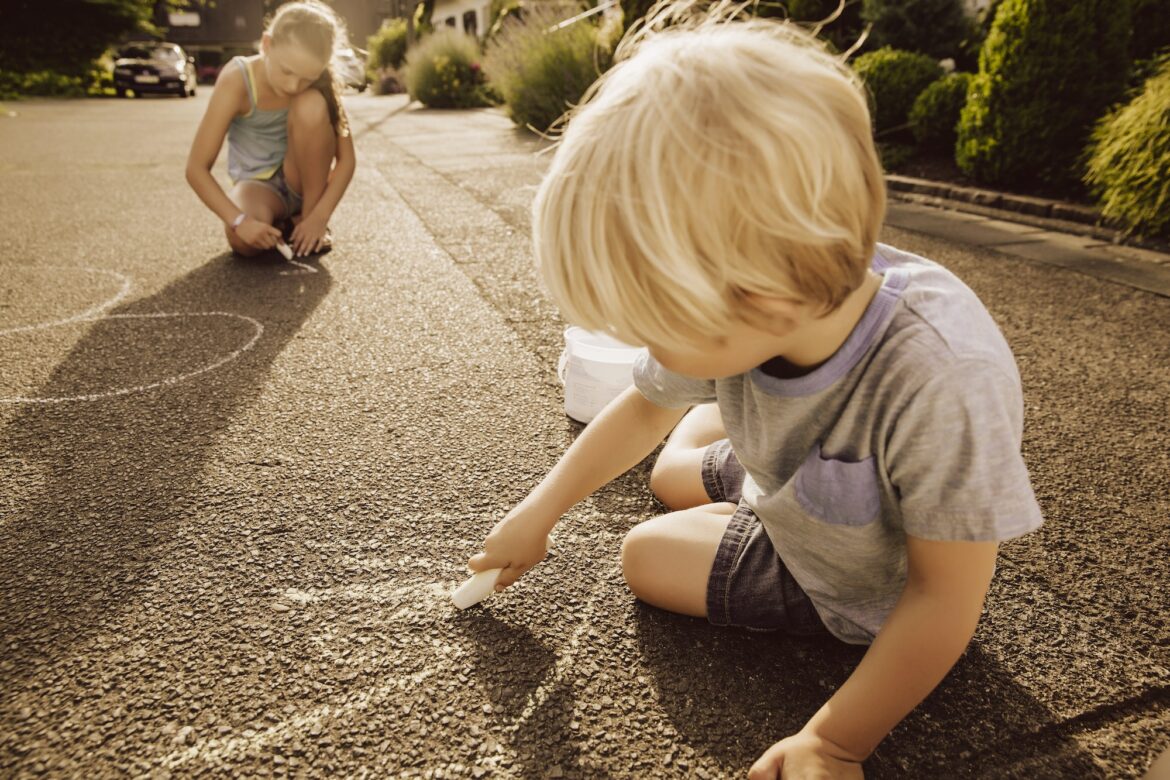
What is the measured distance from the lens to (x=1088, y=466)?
179 centimetres

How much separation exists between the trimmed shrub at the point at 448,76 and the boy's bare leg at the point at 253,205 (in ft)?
35.9

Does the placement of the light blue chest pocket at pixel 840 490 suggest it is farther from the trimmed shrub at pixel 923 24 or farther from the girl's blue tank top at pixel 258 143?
the trimmed shrub at pixel 923 24

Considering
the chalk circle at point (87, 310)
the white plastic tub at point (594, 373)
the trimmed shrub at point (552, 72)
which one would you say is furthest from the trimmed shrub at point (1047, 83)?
the chalk circle at point (87, 310)

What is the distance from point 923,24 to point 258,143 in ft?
17.5

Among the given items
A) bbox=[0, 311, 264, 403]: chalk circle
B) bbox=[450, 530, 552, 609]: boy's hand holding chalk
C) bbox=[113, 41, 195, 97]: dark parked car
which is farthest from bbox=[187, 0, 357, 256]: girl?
bbox=[113, 41, 195, 97]: dark parked car

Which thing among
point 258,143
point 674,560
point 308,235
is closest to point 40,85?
point 258,143

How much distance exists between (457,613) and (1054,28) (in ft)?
16.3

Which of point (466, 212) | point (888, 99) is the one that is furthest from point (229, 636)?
point (888, 99)

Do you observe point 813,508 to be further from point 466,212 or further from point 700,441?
point 466,212

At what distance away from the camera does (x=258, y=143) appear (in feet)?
11.7

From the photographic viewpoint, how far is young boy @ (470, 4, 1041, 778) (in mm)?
785

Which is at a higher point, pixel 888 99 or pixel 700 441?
pixel 888 99

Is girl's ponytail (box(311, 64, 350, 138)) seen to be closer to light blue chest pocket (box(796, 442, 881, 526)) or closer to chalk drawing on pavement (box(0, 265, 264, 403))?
chalk drawing on pavement (box(0, 265, 264, 403))

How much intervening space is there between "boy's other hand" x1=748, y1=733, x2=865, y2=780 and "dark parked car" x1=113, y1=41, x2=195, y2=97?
2247 centimetres
